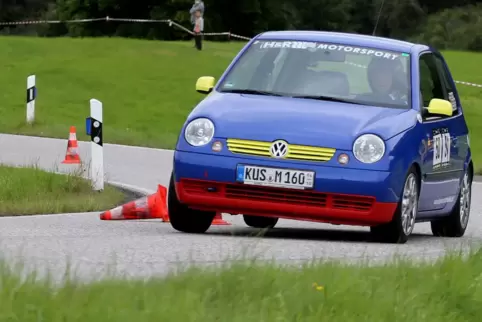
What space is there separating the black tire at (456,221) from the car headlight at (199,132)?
2855 millimetres

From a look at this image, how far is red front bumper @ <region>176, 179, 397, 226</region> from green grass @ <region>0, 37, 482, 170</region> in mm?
14938

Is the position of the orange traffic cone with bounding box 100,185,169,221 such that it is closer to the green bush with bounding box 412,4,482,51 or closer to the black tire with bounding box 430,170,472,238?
the black tire with bounding box 430,170,472,238

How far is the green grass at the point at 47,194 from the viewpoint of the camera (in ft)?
43.9

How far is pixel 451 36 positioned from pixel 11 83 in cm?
5386

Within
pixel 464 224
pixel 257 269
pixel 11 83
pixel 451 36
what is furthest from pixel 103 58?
pixel 451 36

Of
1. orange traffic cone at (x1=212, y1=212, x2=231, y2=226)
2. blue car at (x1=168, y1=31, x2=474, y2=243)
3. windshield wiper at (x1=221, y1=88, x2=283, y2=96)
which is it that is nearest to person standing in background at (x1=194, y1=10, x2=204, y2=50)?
orange traffic cone at (x1=212, y1=212, x2=231, y2=226)

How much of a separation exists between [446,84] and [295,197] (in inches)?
118

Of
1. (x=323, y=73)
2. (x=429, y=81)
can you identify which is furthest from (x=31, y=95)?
(x=323, y=73)

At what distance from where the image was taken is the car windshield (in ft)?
38.0

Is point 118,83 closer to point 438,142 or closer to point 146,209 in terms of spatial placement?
point 146,209

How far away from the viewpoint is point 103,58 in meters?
46.1

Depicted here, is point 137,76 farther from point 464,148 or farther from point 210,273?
point 210,273

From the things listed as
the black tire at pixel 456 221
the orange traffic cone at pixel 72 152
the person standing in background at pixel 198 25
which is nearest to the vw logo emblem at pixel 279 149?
the black tire at pixel 456 221

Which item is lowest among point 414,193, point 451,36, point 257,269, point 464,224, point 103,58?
point 451,36
